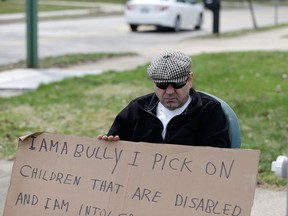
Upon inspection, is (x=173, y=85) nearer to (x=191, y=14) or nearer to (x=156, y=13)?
(x=156, y=13)

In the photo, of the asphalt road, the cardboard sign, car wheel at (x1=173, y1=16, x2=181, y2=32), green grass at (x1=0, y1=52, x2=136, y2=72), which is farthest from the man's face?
car wheel at (x1=173, y1=16, x2=181, y2=32)

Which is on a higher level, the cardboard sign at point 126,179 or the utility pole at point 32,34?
the cardboard sign at point 126,179

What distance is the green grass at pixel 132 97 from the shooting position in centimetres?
714

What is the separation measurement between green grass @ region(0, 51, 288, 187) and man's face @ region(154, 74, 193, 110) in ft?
7.05

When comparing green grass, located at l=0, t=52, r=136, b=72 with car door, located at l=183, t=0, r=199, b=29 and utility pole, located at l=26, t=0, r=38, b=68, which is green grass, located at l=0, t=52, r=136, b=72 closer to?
utility pole, located at l=26, t=0, r=38, b=68

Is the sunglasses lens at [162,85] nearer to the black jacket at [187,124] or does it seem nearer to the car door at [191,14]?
the black jacket at [187,124]

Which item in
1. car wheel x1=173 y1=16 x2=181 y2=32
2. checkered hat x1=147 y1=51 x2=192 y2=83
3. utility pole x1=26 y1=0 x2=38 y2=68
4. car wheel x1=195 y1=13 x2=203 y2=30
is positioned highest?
checkered hat x1=147 y1=51 x2=192 y2=83

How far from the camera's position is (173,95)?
12.8 feet

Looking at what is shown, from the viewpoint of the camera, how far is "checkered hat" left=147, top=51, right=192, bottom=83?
379cm

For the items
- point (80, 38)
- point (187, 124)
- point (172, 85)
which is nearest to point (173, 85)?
point (172, 85)

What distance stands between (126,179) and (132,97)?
5.58 meters

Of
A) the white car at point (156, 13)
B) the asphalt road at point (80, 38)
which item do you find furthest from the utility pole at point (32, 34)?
the white car at point (156, 13)

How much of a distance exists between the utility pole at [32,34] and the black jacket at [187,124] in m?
8.81

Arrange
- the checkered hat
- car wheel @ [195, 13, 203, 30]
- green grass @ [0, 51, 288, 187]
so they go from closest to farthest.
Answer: the checkered hat, green grass @ [0, 51, 288, 187], car wheel @ [195, 13, 203, 30]
